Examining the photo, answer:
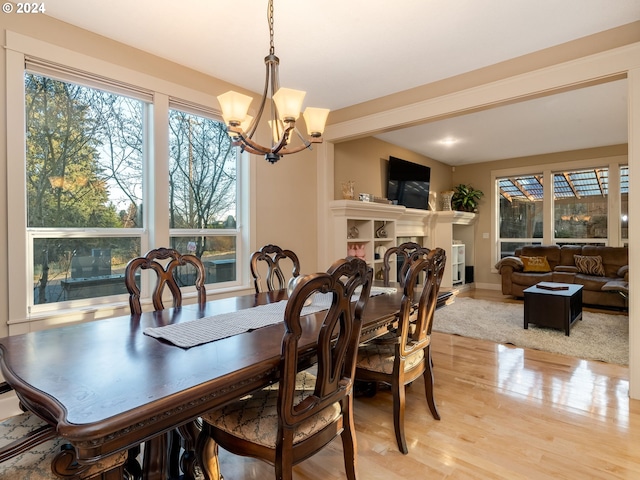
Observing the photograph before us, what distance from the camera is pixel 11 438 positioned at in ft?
4.11

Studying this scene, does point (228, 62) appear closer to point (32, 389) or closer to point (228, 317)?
point (228, 317)

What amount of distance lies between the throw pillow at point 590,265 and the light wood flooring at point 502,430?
3229mm

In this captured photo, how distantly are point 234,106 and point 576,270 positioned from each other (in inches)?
240

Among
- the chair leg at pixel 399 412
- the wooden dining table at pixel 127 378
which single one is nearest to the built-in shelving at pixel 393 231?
the chair leg at pixel 399 412

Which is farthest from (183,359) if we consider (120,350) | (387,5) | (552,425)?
(387,5)

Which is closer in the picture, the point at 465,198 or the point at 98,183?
the point at 98,183

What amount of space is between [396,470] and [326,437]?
0.59 m

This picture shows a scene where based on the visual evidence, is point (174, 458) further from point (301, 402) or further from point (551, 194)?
point (551, 194)

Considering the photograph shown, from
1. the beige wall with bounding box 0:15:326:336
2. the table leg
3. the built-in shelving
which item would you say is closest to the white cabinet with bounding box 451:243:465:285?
the built-in shelving

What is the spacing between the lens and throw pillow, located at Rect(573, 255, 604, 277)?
18.4 ft

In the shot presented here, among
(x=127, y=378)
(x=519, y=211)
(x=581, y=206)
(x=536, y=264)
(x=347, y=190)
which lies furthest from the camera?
(x=519, y=211)

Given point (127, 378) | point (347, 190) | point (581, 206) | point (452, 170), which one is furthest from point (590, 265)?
point (127, 378)

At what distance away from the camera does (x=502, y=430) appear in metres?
2.11

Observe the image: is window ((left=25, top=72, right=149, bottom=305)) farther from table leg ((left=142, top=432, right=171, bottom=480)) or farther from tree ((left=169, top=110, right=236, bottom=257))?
table leg ((left=142, top=432, right=171, bottom=480))
